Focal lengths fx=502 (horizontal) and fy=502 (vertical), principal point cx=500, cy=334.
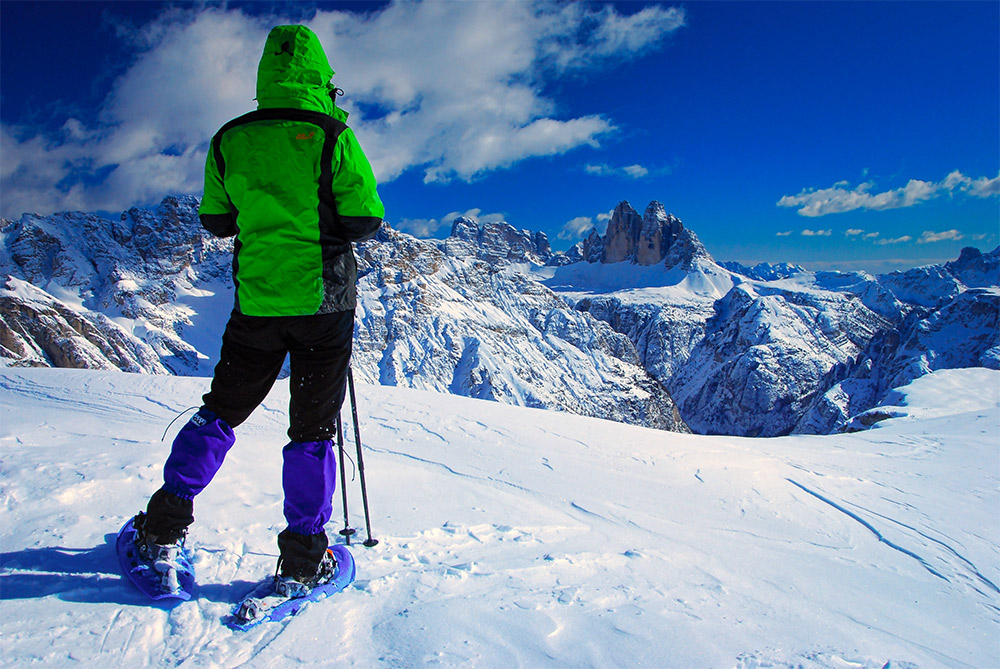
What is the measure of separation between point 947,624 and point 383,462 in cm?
407

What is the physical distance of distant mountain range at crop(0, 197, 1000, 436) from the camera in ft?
351

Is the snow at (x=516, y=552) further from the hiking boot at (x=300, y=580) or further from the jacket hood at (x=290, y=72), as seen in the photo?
→ the jacket hood at (x=290, y=72)

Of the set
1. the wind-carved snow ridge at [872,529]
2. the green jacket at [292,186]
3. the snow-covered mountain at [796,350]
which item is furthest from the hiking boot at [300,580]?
the snow-covered mountain at [796,350]

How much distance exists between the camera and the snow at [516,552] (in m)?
2.13

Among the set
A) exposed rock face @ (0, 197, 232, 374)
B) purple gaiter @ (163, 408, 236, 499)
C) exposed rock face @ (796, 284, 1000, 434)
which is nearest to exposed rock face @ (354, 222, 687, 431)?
exposed rock face @ (0, 197, 232, 374)

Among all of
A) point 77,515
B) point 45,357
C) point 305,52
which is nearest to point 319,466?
point 77,515

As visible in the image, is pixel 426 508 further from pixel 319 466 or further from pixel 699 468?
pixel 699 468

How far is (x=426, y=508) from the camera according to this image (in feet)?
12.1

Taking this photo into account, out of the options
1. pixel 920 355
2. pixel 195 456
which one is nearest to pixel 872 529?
pixel 195 456

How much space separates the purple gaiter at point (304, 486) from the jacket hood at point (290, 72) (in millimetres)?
1653

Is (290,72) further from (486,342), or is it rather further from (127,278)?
(127,278)

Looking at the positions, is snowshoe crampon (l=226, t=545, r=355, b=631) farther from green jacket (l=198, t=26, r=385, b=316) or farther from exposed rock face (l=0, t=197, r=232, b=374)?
exposed rock face (l=0, t=197, r=232, b=374)

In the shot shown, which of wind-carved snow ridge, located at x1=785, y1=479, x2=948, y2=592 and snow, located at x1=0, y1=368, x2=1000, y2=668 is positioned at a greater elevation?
snow, located at x1=0, y1=368, x2=1000, y2=668

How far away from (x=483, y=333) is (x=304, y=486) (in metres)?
119
